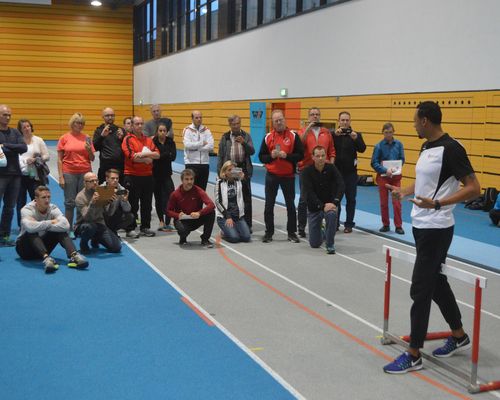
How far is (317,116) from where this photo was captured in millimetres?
8984

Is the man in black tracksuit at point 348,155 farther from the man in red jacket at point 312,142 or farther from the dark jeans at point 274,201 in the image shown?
the dark jeans at point 274,201

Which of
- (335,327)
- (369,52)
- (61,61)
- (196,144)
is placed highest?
(61,61)

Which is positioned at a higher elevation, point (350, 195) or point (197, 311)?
point (350, 195)

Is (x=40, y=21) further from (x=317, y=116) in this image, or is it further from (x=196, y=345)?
(x=196, y=345)

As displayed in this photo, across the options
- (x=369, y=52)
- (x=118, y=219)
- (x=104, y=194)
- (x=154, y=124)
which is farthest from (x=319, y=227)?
(x=369, y=52)

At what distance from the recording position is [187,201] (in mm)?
8750

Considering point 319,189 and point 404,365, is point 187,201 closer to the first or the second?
point 319,189

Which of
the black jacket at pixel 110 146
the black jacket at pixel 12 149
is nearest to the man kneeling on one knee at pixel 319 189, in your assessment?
the black jacket at pixel 110 146

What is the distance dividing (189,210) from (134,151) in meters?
1.23

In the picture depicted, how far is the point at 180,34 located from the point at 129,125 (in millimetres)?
19482

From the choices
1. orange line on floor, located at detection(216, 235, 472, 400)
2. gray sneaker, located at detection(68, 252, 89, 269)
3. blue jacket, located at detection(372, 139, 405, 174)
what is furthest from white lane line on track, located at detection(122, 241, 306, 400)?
blue jacket, located at detection(372, 139, 405, 174)


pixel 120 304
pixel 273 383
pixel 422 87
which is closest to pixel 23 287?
pixel 120 304

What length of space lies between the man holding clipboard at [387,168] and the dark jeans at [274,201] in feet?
4.65

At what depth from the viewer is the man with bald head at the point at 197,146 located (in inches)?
378
